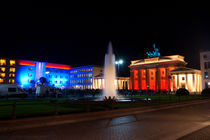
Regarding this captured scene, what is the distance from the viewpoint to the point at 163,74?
302 ft

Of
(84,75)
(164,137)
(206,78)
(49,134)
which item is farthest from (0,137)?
(84,75)

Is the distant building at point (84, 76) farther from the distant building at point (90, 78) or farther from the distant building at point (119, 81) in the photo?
the distant building at point (119, 81)

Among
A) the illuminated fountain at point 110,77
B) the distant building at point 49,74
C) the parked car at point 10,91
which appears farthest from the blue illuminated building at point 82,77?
the illuminated fountain at point 110,77

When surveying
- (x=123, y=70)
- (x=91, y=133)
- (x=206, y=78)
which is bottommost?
(x=91, y=133)

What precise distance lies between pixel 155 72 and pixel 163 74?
4.21m

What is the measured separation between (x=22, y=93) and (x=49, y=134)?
28.2 metres

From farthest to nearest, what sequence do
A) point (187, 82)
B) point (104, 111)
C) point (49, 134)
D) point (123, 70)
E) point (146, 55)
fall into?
point (123, 70), point (146, 55), point (187, 82), point (104, 111), point (49, 134)

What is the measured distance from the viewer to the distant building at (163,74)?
76812mm

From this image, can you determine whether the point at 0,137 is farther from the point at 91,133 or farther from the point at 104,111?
the point at 104,111

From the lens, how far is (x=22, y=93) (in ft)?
113

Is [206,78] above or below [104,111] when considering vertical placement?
above

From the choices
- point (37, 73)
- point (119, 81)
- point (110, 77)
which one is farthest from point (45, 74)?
point (110, 77)

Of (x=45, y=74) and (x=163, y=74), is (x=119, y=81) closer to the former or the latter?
(x=163, y=74)

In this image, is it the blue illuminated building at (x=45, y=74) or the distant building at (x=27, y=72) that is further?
the blue illuminated building at (x=45, y=74)
